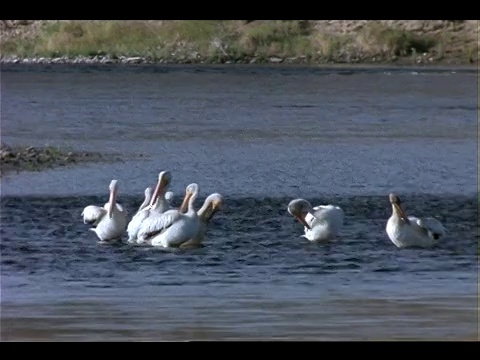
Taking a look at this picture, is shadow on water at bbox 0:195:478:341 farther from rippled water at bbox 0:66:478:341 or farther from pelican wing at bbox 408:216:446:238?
pelican wing at bbox 408:216:446:238

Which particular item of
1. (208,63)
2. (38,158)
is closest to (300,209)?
(38,158)

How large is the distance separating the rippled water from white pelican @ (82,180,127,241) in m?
0.11

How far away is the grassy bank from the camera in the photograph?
939 inches

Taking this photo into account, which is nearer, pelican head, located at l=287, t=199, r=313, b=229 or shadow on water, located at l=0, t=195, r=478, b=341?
shadow on water, located at l=0, t=195, r=478, b=341

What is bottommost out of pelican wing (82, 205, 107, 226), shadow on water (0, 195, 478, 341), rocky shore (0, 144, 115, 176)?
shadow on water (0, 195, 478, 341)

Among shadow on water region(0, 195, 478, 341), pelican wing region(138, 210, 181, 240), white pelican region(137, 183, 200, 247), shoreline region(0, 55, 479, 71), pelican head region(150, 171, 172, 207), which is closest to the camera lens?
shadow on water region(0, 195, 478, 341)

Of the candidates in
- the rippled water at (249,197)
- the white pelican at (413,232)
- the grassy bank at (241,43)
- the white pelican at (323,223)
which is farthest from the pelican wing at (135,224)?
the grassy bank at (241,43)

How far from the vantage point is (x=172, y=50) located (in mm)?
24484

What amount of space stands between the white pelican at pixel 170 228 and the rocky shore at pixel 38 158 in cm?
349

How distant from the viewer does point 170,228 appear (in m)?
11.4

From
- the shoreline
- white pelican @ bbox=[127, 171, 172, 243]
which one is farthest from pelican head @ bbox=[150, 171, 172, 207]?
the shoreline

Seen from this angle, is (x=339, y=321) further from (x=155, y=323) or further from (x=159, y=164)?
(x=159, y=164)

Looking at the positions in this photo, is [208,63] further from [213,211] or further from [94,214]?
[213,211]

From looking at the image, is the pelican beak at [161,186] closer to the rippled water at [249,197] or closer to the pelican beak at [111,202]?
the pelican beak at [111,202]
